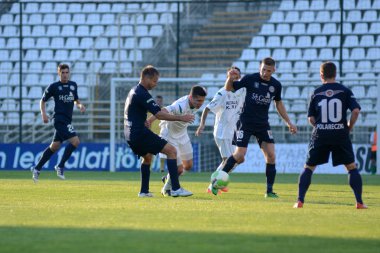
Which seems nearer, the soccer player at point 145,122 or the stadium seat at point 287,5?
the soccer player at point 145,122

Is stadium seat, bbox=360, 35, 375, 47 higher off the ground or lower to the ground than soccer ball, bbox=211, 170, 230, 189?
higher

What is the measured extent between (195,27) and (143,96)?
1995 centimetres

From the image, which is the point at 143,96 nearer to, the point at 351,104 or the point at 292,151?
the point at 351,104

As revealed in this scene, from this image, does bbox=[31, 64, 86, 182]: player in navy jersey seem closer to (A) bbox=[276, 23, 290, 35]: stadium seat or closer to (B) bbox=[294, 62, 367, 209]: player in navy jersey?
(B) bbox=[294, 62, 367, 209]: player in navy jersey

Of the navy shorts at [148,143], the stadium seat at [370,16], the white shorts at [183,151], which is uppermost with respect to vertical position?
the stadium seat at [370,16]

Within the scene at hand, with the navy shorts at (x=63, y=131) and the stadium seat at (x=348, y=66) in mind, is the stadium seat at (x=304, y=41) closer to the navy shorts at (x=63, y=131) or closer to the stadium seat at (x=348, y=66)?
the stadium seat at (x=348, y=66)

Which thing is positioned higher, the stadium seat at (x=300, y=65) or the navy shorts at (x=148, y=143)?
the stadium seat at (x=300, y=65)

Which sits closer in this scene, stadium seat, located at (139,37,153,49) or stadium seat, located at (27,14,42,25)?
stadium seat, located at (139,37,153,49)

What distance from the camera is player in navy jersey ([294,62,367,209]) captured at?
11469 millimetres

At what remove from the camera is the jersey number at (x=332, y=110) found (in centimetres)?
1149

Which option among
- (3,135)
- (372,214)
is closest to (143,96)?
(372,214)

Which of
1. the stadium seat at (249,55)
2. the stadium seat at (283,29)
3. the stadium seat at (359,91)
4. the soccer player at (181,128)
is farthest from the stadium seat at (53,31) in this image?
the soccer player at (181,128)

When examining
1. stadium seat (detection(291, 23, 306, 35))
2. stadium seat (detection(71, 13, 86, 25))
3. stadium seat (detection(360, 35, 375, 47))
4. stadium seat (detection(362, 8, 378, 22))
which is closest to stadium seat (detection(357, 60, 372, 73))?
stadium seat (detection(360, 35, 375, 47))

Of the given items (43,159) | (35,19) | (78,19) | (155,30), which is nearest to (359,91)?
(155,30)
